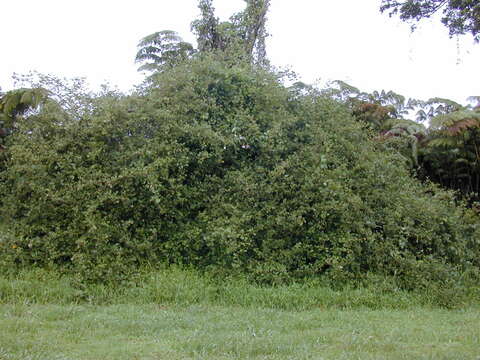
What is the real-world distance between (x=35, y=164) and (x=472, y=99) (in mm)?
11749

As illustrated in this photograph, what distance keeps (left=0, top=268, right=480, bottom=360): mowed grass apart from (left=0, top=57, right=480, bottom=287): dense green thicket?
486mm

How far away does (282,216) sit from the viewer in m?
7.39

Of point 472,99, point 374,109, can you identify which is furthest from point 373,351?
point 472,99

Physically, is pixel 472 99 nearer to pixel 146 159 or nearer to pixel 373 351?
pixel 146 159

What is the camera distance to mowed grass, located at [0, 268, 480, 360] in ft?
14.3

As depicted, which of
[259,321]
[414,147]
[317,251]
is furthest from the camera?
[414,147]

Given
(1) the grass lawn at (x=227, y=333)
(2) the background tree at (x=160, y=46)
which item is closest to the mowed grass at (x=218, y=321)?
(1) the grass lawn at (x=227, y=333)

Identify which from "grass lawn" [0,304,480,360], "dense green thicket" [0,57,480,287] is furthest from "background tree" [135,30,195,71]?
"grass lawn" [0,304,480,360]

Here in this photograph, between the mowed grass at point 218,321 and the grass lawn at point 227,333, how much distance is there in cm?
1

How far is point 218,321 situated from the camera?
5.34m

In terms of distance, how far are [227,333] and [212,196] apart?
325cm

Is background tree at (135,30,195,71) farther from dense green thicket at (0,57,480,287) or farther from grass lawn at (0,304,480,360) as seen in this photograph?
grass lawn at (0,304,480,360)

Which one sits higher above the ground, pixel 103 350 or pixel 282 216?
pixel 282 216

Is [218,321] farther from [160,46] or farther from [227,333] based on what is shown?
[160,46]
